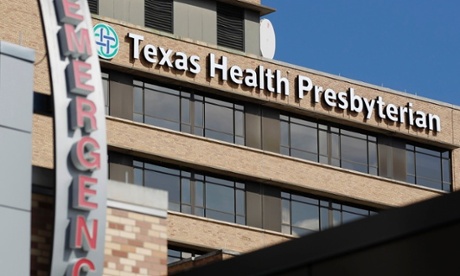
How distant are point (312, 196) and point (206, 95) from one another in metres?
6.54

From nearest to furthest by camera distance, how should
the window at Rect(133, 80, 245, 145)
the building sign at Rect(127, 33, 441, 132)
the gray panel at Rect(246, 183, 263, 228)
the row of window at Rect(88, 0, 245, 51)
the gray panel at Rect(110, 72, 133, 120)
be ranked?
the gray panel at Rect(110, 72, 133, 120) → the building sign at Rect(127, 33, 441, 132) → the window at Rect(133, 80, 245, 145) → the gray panel at Rect(246, 183, 263, 228) → the row of window at Rect(88, 0, 245, 51)

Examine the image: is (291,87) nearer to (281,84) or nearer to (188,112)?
(281,84)

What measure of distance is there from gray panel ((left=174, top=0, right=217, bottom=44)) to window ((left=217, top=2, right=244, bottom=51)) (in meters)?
0.48

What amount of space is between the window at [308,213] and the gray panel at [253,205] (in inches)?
46.4

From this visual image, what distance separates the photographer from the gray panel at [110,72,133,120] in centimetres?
6091

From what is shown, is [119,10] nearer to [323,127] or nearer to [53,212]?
[323,127]

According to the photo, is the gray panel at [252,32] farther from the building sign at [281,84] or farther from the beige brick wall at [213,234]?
the beige brick wall at [213,234]

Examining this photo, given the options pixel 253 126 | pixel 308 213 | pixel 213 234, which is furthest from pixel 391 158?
pixel 213 234

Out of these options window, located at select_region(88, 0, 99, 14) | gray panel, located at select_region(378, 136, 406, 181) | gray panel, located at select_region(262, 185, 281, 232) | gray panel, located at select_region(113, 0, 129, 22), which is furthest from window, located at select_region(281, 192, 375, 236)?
window, located at select_region(88, 0, 99, 14)

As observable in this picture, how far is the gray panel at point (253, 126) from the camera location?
6469 centimetres

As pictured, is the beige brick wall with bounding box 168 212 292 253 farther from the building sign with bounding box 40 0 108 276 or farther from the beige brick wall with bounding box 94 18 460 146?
the building sign with bounding box 40 0 108 276

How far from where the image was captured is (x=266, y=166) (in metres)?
63.8

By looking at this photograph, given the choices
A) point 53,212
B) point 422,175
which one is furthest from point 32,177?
point 422,175

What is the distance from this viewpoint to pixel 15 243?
2252cm
